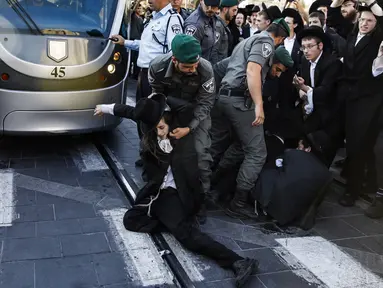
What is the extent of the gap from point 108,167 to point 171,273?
7.62 feet

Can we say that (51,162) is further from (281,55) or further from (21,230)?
(281,55)

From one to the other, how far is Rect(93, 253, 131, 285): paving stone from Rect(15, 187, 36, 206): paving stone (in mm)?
1197

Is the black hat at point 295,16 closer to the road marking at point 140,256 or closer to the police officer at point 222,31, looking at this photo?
the police officer at point 222,31

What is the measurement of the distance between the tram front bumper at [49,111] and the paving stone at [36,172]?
1.53 feet

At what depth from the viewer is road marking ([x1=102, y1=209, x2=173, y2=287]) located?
3.23 meters

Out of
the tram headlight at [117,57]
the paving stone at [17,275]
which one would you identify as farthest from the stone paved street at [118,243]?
the tram headlight at [117,57]

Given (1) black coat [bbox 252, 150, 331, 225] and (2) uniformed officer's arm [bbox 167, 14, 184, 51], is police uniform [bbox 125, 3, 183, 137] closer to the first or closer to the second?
(2) uniformed officer's arm [bbox 167, 14, 184, 51]

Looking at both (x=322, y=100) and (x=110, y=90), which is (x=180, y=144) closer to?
(x=322, y=100)

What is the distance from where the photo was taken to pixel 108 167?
5.35 metres

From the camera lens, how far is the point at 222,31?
18.0ft

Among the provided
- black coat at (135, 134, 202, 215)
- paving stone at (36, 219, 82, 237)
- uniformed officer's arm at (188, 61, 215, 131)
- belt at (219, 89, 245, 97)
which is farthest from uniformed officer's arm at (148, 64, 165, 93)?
paving stone at (36, 219, 82, 237)

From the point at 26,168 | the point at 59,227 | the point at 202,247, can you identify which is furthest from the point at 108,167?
the point at 202,247

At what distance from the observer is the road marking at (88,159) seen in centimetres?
531

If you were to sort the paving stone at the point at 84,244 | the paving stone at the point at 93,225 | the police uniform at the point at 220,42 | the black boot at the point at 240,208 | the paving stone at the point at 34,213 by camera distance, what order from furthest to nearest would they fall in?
the police uniform at the point at 220,42
the black boot at the point at 240,208
the paving stone at the point at 34,213
the paving stone at the point at 93,225
the paving stone at the point at 84,244
